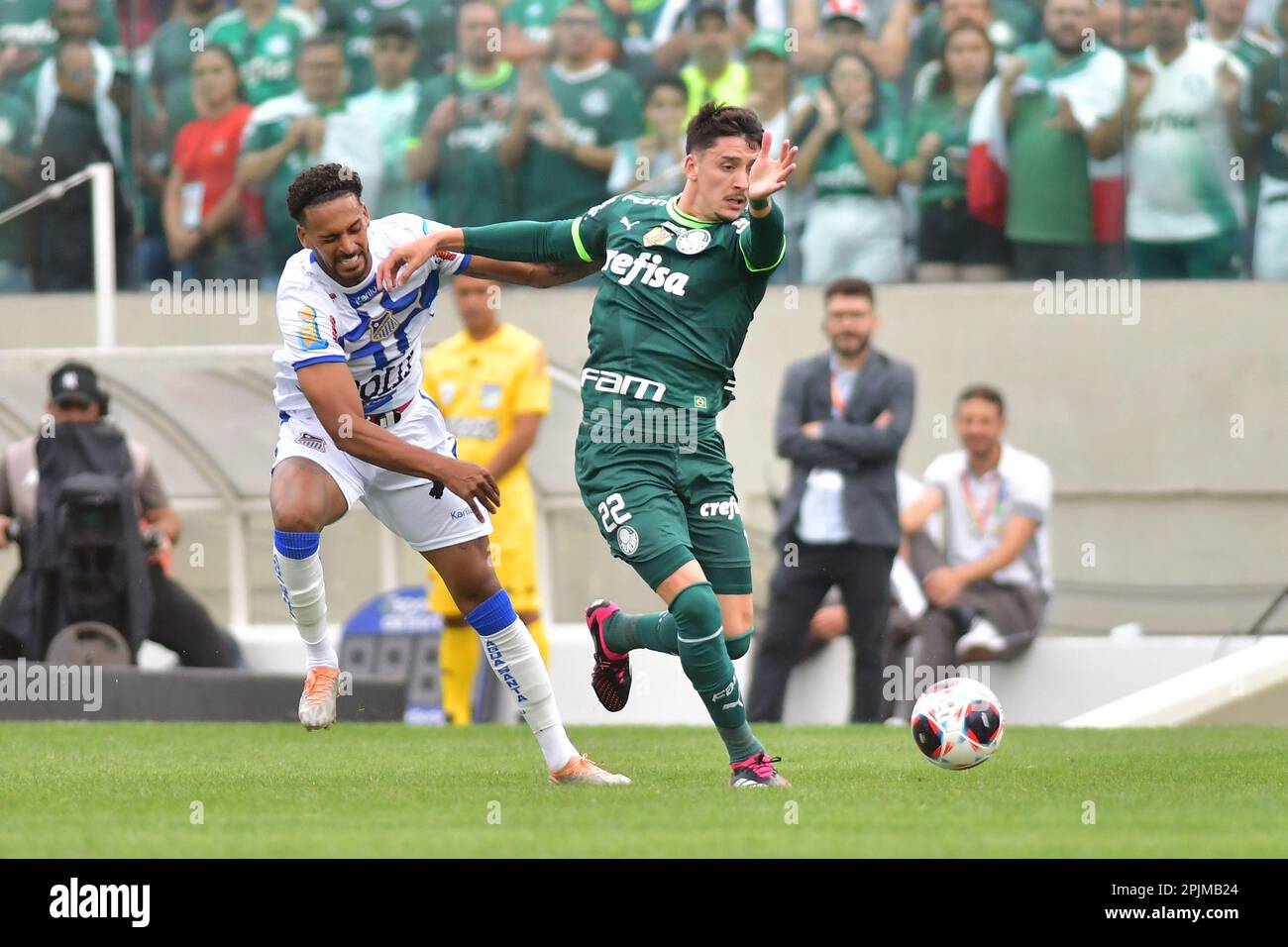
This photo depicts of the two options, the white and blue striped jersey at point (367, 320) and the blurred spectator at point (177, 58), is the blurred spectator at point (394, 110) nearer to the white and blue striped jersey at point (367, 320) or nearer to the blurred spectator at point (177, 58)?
the blurred spectator at point (177, 58)

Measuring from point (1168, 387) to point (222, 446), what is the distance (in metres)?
6.93

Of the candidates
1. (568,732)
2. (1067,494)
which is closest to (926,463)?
(1067,494)

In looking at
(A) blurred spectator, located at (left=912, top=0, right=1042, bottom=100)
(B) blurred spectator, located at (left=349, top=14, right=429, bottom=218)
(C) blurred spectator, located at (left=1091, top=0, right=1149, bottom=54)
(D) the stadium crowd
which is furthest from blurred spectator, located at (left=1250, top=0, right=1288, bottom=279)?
(B) blurred spectator, located at (left=349, top=14, right=429, bottom=218)

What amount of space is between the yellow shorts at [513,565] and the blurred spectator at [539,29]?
203 inches

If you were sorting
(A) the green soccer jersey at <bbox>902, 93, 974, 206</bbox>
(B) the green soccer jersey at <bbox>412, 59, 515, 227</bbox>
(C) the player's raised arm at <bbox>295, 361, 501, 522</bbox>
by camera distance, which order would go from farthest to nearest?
(B) the green soccer jersey at <bbox>412, 59, 515, 227</bbox>, (A) the green soccer jersey at <bbox>902, 93, 974, 206</bbox>, (C) the player's raised arm at <bbox>295, 361, 501, 522</bbox>

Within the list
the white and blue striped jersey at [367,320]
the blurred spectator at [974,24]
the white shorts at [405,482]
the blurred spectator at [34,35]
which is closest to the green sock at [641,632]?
the white shorts at [405,482]

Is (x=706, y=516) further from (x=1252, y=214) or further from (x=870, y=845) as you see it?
(x=1252, y=214)

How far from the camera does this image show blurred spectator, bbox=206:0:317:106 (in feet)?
53.1

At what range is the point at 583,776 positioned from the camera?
25.2ft

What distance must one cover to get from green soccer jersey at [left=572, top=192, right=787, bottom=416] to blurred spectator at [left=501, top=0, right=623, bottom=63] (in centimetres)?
842

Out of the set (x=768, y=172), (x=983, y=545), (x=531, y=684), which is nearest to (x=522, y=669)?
(x=531, y=684)

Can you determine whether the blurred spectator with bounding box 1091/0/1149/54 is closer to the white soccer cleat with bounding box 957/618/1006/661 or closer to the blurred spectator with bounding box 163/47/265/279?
the white soccer cleat with bounding box 957/618/1006/661

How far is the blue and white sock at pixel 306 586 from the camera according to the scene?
809 cm

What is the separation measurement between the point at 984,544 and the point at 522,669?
5193 millimetres
